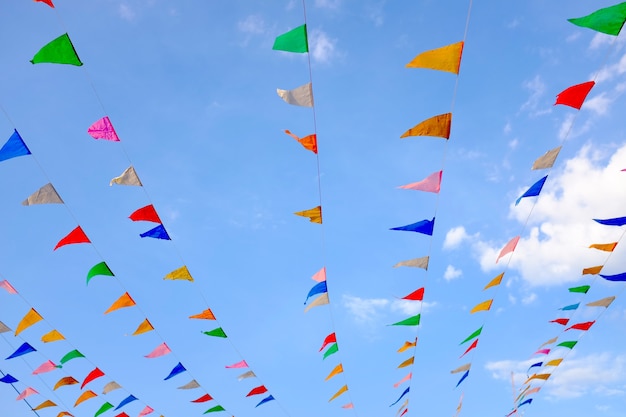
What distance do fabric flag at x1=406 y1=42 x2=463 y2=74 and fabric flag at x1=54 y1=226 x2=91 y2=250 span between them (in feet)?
18.0

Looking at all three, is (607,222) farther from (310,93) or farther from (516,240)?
(310,93)

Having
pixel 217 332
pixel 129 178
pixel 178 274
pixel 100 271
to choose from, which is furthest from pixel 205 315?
pixel 129 178

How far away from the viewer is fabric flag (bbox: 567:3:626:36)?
452 centimetres

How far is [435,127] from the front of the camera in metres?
5.57

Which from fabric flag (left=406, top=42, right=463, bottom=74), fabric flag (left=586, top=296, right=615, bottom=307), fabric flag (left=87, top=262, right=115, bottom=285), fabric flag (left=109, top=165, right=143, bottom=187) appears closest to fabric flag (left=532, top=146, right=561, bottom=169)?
fabric flag (left=406, top=42, right=463, bottom=74)

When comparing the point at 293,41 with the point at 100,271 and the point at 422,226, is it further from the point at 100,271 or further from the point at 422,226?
the point at 100,271

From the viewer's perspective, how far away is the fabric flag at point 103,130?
232 inches

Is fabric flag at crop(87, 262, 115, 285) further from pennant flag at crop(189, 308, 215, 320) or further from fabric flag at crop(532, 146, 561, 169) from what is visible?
fabric flag at crop(532, 146, 561, 169)

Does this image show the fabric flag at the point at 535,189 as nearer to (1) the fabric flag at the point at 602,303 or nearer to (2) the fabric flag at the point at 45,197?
(1) the fabric flag at the point at 602,303

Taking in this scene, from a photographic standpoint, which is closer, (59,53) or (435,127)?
(59,53)

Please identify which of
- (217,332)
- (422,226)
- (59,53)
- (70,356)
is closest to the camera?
(59,53)

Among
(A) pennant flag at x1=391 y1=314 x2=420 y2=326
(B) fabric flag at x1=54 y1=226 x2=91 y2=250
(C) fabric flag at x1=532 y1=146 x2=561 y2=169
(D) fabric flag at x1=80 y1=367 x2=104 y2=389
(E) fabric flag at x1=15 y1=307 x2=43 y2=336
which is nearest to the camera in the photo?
(C) fabric flag at x1=532 y1=146 x2=561 y2=169

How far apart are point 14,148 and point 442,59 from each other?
5.13 meters

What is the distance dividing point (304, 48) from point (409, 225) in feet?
10.3
